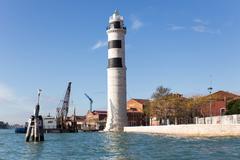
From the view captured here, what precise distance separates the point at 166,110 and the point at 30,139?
204ft

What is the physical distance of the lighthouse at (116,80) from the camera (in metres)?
117

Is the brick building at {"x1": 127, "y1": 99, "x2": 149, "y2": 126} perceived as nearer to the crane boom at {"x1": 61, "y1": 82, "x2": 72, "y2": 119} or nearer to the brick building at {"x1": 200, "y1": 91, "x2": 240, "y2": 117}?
the crane boom at {"x1": 61, "y1": 82, "x2": 72, "y2": 119}

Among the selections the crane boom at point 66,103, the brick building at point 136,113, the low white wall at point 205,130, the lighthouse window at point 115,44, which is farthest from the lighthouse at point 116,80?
the brick building at point 136,113

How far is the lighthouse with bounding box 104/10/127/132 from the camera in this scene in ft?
382

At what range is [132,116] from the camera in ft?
535

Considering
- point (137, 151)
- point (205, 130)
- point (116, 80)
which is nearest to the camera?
point (137, 151)

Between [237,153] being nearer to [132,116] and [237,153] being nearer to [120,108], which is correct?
[120,108]

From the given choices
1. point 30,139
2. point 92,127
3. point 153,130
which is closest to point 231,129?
point 30,139

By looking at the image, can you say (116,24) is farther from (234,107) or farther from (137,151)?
(137,151)

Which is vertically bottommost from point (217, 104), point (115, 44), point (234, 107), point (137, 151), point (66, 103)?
point (137, 151)

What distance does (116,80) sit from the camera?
116m

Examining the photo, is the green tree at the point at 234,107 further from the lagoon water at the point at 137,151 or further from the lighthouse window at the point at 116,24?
the lagoon water at the point at 137,151

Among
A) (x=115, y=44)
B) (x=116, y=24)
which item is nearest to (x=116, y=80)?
(x=115, y=44)

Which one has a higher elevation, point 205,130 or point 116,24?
point 116,24
